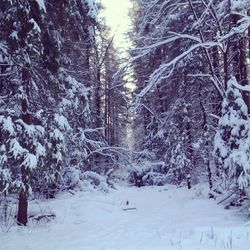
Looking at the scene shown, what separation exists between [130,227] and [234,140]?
12.5 ft

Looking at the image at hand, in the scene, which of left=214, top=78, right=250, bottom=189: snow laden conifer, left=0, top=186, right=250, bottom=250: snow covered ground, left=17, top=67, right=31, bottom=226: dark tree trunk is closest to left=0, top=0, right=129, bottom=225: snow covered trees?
left=17, top=67, right=31, bottom=226: dark tree trunk

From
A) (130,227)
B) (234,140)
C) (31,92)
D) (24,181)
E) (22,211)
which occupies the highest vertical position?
(31,92)

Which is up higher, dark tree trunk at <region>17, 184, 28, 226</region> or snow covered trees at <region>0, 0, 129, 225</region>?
snow covered trees at <region>0, 0, 129, 225</region>

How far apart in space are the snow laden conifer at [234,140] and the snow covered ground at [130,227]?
122 cm

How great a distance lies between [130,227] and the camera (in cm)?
1014

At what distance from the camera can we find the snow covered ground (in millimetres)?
7434

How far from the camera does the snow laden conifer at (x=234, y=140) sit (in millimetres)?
9602

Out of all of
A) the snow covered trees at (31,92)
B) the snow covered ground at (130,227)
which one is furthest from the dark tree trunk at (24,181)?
the snow covered ground at (130,227)

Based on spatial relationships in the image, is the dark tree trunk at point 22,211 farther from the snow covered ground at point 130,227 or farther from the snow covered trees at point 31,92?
the snow covered ground at point 130,227

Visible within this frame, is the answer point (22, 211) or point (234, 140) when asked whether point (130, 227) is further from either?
point (234, 140)

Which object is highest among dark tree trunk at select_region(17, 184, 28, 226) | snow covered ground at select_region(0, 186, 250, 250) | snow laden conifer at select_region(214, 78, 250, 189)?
snow laden conifer at select_region(214, 78, 250, 189)

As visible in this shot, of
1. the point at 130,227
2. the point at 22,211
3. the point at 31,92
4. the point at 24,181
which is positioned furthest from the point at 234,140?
the point at 22,211

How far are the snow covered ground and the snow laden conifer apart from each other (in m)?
1.22

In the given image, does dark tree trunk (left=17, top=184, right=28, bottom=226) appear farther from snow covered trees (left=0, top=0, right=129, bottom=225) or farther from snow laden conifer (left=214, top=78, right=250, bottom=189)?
snow laden conifer (left=214, top=78, right=250, bottom=189)
